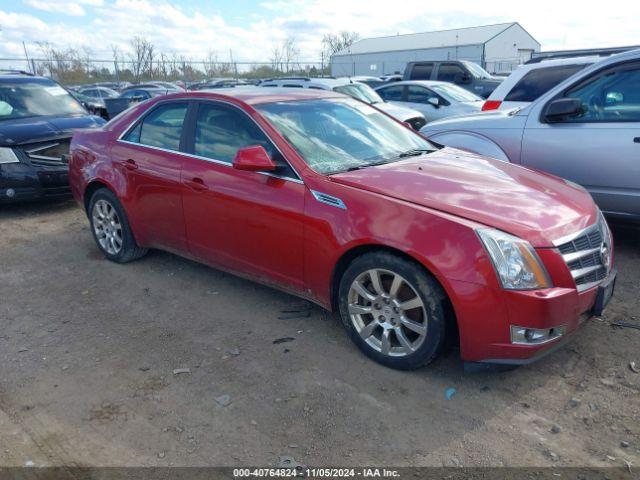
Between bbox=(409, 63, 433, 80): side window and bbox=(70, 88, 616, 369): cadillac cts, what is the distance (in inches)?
523

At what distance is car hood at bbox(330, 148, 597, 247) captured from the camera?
306 centimetres

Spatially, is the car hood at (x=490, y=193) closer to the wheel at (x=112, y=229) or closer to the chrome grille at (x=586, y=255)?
the chrome grille at (x=586, y=255)

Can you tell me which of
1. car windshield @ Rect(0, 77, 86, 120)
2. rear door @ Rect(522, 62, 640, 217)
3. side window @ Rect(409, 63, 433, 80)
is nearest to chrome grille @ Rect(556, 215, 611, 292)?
rear door @ Rect(522, 62, 640, 217)

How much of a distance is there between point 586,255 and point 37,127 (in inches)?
274

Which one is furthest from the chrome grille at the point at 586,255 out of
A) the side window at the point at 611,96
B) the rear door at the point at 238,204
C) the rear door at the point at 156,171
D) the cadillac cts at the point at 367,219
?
the rear door at the point at 156,171

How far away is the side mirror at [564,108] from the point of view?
5043mm

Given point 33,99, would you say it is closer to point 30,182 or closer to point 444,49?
point 30,182

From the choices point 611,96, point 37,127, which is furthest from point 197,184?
point 37,127

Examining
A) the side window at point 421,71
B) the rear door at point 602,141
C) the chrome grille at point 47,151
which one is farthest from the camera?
the side window at point 421,71

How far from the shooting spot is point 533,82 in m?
7.35

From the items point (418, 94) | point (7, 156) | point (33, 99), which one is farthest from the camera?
point (418, 94)

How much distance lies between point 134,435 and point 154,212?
231 cm

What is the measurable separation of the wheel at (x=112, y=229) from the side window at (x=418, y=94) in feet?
30.5

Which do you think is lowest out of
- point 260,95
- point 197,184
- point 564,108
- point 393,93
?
point 393,93
